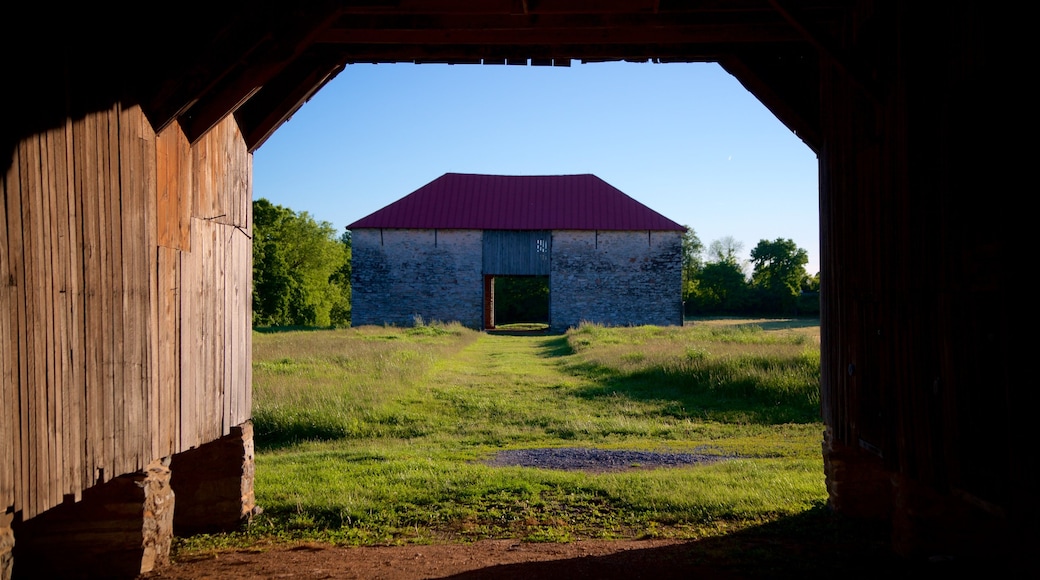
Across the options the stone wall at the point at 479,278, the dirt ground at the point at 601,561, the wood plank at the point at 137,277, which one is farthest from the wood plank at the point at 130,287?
the stone wall at the point at 479,278

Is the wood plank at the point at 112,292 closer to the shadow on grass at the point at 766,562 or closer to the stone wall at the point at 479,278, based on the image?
the shadow on grass at the point at 766,562

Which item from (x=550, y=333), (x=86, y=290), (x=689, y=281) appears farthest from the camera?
(x=689, y=281)

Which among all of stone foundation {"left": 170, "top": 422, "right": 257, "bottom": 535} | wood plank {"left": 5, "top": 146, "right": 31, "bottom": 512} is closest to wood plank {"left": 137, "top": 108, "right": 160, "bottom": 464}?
wood plank {"left": 5, "top": 146, "right": 31, "bottom": 512}

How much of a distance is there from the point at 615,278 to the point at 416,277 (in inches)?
378

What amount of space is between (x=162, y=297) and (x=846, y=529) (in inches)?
233

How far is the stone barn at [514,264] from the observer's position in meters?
35.1

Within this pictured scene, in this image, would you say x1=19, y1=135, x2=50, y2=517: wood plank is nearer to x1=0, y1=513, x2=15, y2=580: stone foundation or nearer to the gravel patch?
x1=0, y1=513, x2=15, y2=580: stone foundation

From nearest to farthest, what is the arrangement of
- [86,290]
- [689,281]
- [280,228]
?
[86,290] < [280,228] < [689,281]

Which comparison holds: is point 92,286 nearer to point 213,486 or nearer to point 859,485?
point 213,486

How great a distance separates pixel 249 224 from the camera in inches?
290

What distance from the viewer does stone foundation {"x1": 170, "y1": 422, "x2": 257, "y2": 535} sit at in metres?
6.89

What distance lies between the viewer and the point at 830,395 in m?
6.52

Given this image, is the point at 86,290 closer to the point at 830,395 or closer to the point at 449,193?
the point at 830,395

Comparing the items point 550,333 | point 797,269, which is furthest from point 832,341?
point 797,269
